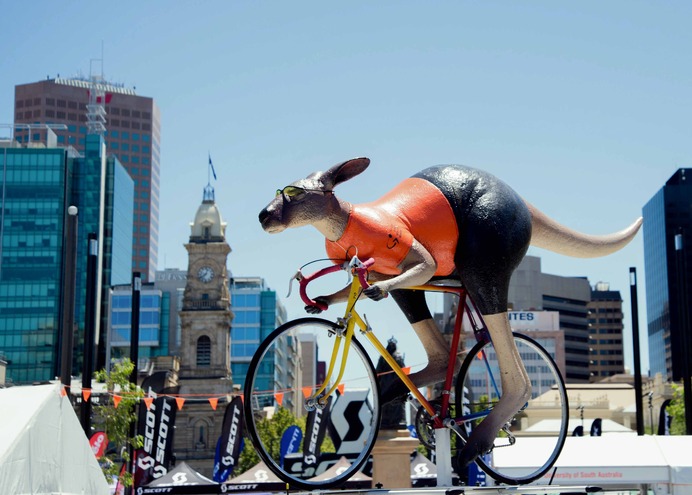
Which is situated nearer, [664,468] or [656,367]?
[664,468]

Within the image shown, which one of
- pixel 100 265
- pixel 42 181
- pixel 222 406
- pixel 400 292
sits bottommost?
pixel 222 406

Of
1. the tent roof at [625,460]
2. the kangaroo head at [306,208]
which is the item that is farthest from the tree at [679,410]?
the kangaroo head at [306,208]

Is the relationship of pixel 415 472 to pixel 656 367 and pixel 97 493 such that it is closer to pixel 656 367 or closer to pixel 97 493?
pixel 97 493

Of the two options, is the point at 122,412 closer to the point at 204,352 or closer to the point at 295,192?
the point at 295,192

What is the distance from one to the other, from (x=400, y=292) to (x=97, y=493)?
12.9 feet

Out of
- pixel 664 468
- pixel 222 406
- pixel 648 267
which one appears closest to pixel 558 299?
pixel 648 267

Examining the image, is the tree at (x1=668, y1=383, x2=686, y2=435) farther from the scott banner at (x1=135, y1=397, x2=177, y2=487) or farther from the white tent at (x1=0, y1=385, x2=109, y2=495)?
the white tent at (x1=0, y1=385, x2=109, y2=495)

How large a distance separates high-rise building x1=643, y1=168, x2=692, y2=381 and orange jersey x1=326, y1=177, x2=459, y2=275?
15283 centimetres

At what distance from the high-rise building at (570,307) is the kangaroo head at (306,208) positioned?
582ft

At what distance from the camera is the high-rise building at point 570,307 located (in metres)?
187

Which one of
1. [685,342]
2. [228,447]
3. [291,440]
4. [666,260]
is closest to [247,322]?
[666,260]

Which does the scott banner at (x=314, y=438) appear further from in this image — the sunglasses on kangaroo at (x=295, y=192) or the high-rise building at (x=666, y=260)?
the high-rise building at (x=666, y=260)

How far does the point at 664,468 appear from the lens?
15883 mm

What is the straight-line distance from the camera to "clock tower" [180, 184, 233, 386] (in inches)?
4259
